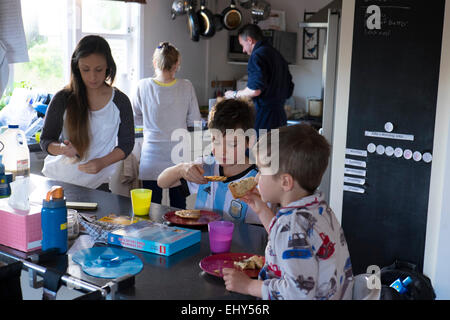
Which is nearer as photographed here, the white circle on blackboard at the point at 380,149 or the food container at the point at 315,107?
the white circle on blackboard at the point at 380,149

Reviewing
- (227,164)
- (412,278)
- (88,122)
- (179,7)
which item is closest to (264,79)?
(179,7)

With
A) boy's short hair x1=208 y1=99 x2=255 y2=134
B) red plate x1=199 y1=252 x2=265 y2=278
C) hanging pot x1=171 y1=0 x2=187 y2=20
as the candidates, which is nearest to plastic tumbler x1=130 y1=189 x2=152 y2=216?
boy's short hair x1=208 y1=99 x2=255 y2=134

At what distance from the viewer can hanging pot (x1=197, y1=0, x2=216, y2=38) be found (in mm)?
5164

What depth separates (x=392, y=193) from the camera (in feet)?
9.32

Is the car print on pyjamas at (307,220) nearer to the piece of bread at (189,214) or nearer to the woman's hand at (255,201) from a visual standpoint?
the woman's hand at (255,201)

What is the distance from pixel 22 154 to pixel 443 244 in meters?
2.09

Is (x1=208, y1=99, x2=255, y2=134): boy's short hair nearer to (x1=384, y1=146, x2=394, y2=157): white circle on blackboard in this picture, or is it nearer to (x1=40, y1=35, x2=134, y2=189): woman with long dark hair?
(x1=40, y1=35, x2=134, y2=189): woman with long dark hair

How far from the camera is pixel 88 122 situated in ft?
8.60

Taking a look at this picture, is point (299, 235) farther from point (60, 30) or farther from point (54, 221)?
point (60, 30)

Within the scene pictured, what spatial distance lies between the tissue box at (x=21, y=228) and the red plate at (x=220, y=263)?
1.74 feet

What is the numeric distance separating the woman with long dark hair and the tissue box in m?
0.94

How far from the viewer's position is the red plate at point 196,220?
73.8 inches

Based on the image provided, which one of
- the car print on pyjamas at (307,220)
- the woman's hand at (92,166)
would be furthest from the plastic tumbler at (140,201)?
the car print on pyjamas at (307,220)

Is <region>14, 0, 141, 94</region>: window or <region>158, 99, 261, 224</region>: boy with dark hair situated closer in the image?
<region>158, 99, 261, 224</region>: boy with dark hair
